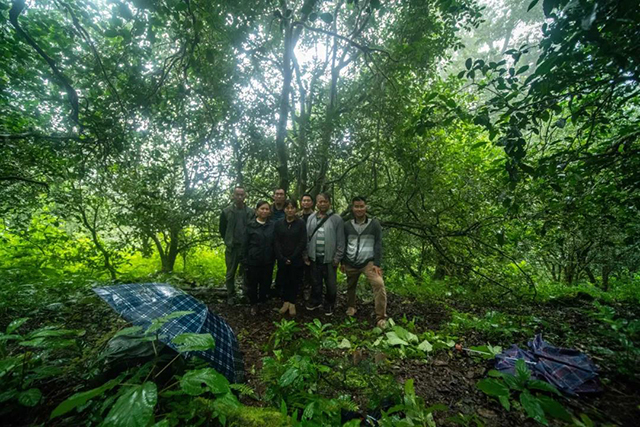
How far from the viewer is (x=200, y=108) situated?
554 centimetres

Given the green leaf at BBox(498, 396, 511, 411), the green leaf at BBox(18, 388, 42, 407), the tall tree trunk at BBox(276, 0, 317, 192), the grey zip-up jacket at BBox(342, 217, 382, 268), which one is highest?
the tall tree trunk at BBox(276, 0, 317, 192)

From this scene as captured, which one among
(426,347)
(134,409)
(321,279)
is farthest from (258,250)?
(134,409)

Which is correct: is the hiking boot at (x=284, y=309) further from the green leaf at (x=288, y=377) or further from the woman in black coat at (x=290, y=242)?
the green leaf at (x=288, y=377)

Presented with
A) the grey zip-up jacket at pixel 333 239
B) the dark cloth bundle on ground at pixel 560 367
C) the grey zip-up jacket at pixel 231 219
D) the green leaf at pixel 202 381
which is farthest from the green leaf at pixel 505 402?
the grey zip-up jacket at pixel 231 219

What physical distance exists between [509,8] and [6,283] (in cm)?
3870

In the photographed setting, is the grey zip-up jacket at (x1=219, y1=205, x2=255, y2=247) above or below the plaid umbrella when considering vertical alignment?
above

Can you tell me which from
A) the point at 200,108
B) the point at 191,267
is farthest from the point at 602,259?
the point at 191,267

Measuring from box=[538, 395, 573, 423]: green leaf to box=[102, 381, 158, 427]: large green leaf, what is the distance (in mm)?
1897

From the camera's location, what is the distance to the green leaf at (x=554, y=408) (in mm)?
1285

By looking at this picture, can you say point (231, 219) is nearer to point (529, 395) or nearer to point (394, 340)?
point (394, 340)

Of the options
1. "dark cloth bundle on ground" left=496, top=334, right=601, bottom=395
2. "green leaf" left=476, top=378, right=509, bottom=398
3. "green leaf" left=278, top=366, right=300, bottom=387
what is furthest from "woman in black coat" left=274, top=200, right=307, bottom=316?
"green leaf" left=476, top=378, right=509, bottom=398

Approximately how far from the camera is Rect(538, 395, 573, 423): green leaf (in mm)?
1285

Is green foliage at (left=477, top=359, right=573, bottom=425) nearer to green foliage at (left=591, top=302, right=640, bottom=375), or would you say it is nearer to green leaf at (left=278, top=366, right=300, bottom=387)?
green leaf at (left=278, top=366, right=300, bottom=387)

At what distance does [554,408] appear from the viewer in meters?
1.36
